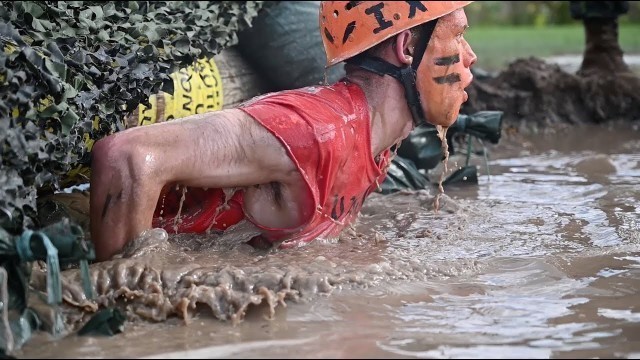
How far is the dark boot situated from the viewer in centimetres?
840

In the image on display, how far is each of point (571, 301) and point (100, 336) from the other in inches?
63.2

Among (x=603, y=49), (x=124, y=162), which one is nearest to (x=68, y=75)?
(x=124, y=162)

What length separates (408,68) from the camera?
398cm

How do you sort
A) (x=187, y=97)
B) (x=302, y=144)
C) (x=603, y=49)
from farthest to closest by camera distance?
1. (x=603, y=49)
2. (x=187, y=97)
3. (x=302, y=144)

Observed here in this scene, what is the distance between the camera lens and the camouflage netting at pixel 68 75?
10.9 feet

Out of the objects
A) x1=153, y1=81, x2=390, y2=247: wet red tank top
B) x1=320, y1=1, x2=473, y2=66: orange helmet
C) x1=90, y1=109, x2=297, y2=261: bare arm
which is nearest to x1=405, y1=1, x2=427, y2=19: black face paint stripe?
x1=320, y1=1, x2=473, y2=66: orange helmet

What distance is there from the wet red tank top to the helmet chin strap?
0.11 meters

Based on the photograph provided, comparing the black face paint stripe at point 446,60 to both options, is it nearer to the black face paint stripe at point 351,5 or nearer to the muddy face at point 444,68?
the muddy face at point 444,68

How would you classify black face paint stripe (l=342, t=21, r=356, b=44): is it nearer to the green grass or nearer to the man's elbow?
the man's elbow

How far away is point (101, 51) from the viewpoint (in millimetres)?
4043

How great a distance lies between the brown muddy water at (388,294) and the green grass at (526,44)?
6714 mm

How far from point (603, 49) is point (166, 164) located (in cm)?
590

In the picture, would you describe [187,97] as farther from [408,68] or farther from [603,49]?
[603,49]

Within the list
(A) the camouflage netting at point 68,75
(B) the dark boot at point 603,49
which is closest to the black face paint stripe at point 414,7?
(A) the camouflage netting at point 68,75
